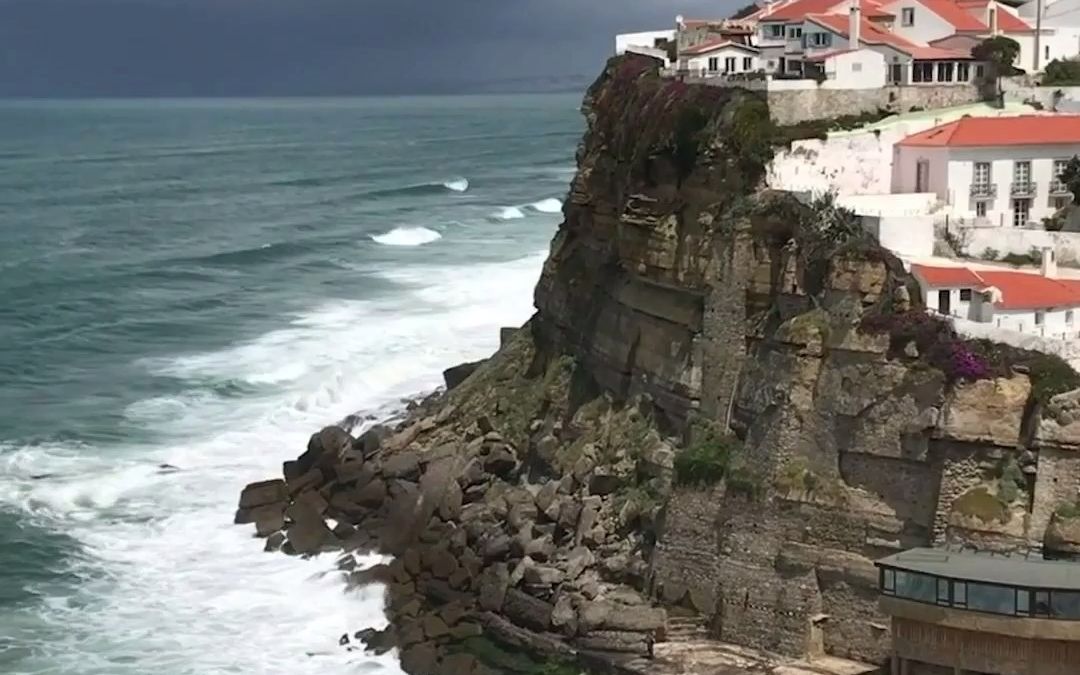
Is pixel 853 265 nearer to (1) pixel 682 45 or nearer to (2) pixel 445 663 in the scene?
(2) pixel 445 663

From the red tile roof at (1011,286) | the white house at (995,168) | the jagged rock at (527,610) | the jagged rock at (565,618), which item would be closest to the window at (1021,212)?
the white house at (995,168)

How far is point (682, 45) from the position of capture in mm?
49938

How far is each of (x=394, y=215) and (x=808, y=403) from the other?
68.4 meters

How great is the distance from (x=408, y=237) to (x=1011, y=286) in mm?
58763

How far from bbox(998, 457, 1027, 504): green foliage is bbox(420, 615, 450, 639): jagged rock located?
11776 millimetres

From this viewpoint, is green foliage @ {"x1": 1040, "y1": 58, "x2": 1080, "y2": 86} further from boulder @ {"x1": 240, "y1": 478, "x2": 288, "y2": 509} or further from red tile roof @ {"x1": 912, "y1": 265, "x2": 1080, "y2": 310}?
boulder @ {"x1": 240, "y1": 478, "x2": 288, "y2": 509}

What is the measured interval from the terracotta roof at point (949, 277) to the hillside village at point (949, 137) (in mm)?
36

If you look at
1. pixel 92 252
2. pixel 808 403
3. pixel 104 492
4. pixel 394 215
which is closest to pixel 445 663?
pixel 808 403

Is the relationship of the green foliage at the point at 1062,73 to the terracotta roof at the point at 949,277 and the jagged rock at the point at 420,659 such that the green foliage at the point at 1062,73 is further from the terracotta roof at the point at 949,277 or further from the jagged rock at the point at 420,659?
the jagged rock at the point at 420,659

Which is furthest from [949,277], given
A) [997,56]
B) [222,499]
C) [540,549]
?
[222,499]

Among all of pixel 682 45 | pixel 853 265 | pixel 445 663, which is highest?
pixel 682 45

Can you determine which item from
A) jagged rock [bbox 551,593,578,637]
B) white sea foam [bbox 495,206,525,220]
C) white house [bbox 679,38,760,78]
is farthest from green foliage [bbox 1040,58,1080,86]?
white sea foam [bbox 495,206,525,220]

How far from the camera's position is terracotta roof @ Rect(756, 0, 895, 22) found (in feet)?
142

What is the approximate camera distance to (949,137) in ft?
118
